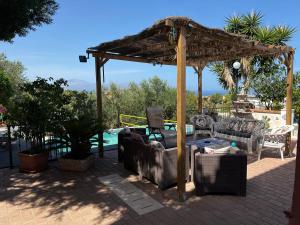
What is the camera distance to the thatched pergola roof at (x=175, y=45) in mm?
3629

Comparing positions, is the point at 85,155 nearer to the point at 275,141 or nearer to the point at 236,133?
the point at 236,133

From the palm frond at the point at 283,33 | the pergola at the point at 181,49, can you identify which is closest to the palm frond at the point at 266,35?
the palm frond at the point at 283,33

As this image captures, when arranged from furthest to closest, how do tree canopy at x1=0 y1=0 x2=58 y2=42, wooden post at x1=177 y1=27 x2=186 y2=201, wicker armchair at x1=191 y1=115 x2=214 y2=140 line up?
wicker armchair at x1=191 y1=115 x2=214 y2=140
tree canopy at x1=0 y1=0 x2=58 y2=42
wooden post at x1=177 y1=27 x2=186 y2=201

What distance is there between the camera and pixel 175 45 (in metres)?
3.76

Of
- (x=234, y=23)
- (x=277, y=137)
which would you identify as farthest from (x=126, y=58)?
(x=234, y=23)

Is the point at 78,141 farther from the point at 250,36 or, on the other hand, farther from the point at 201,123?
the point at 250,36

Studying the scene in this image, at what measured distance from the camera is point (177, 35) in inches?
139

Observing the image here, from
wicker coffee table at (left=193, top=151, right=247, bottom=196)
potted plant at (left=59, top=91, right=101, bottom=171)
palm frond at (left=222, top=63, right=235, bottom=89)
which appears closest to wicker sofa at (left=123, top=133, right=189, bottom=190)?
wicker coffee table at (left=193, top=151, right=247, bottom=196)

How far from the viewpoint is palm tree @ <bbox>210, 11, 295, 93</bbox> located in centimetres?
1030

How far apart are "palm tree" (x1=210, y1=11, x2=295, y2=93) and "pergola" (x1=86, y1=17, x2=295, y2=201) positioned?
3.82 meters

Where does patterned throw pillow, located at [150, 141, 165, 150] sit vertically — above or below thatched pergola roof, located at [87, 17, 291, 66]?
below

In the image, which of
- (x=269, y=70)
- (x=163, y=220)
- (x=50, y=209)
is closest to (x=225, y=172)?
(x=163, y=220)

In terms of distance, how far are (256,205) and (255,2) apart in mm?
11153

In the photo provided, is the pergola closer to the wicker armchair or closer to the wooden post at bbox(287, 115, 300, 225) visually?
the wicker armchair
